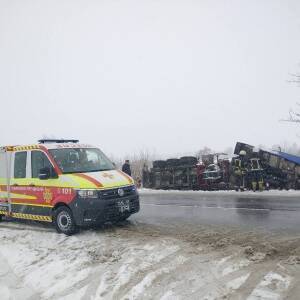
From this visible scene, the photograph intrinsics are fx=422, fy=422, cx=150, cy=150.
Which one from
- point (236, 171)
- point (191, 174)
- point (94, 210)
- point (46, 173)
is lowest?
point (94, 210)

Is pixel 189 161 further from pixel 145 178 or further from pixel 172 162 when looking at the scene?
pixel 145 178

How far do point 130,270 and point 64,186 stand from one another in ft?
11.4

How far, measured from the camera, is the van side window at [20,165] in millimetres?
10919

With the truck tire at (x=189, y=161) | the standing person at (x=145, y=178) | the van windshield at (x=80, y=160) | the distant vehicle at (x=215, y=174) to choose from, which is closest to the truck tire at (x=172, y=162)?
the truck tire at (x=189, y=161)

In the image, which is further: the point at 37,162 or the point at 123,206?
the point at 37,162

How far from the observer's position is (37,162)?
10.5 m

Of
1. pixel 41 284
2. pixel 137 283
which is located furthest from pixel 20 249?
pixel 137 283

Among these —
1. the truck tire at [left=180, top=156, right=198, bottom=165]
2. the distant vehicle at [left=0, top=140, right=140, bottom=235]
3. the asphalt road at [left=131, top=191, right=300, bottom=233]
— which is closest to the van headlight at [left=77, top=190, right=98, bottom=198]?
the distant vehicle at [left=0, top=140, right=140, bottom=235]

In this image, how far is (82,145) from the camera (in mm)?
11109

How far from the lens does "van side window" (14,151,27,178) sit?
10.9m

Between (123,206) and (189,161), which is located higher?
(189,161)

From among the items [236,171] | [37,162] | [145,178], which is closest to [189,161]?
[145,178]

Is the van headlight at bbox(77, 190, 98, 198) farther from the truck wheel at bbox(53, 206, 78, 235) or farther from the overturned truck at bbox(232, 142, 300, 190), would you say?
the overturned truck at bbox(232, 142, 300, 190)

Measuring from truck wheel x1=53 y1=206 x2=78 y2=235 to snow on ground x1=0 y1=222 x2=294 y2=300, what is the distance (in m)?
0.23
